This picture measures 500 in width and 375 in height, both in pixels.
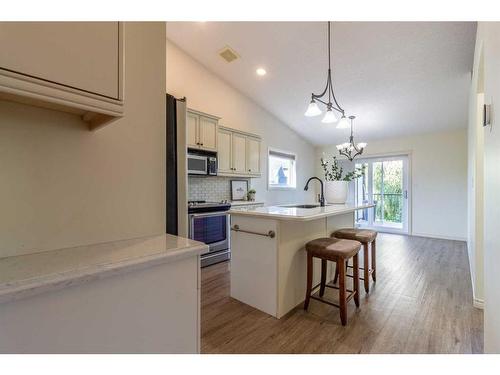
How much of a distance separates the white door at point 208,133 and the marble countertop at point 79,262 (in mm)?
2982

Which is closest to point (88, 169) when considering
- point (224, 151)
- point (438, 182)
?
point (224, 151)

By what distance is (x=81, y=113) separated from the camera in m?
0.89

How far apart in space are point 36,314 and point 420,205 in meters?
6.53

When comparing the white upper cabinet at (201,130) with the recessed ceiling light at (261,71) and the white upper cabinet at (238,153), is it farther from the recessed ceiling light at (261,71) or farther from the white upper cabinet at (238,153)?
the recessed ceiling light at (261,71)

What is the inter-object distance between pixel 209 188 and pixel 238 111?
1.66 metres

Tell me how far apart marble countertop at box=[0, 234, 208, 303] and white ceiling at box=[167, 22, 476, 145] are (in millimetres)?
3192

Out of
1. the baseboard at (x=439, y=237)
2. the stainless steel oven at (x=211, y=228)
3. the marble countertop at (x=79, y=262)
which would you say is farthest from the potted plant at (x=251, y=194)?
the marble countertop at (x=79, y=262)

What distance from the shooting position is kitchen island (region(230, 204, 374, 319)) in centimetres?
210

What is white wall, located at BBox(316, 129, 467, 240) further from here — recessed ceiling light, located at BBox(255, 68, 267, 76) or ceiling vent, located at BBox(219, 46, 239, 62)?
ceiling vent, located at BBox(219, 46, 239, 62)

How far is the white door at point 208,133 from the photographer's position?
3808 mm

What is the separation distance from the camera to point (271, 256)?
83.4 inches

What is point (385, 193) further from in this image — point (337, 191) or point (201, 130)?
point (201, 130)
